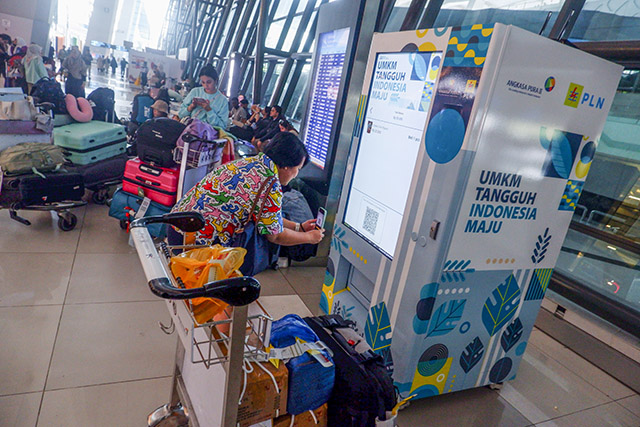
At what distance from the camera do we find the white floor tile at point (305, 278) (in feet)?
12.8

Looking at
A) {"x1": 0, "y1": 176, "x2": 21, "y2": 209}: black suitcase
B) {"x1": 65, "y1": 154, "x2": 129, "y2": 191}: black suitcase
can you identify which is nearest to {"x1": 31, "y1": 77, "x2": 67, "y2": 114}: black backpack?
{"x1": 65, "y1": 154, "x2": 129, "y2": 191}: black suitcase

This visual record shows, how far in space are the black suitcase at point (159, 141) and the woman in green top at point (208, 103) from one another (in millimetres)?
1235

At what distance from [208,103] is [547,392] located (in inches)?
186

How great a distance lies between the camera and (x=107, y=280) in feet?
11.1

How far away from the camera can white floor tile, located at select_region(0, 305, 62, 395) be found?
7.27ft

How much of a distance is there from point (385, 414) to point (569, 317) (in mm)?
2737

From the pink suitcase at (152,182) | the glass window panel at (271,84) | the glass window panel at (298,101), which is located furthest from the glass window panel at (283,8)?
the pink suitcase at (152,182)

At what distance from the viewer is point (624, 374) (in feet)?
10.2

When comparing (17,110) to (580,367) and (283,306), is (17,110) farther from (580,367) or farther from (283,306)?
(580,367)

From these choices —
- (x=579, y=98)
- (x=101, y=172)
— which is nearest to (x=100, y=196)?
(x=101, y=172)

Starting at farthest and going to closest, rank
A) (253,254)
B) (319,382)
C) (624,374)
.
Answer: (624,374) < (253,254) < (319,382)

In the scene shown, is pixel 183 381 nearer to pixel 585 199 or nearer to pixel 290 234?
pixel 290 234

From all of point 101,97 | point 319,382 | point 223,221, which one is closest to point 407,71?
point 223,221

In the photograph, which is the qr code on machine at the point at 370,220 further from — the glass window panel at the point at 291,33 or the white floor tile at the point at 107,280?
the glass window panel at the point at 291,33
